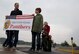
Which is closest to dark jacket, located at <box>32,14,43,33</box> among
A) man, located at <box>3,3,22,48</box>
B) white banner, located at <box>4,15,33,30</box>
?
white banner, located at <box>4,15,33,30</box>

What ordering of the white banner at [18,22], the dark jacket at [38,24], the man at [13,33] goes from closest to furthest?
the dark jacket at [38,24] → the man at [13,33] → the white banner at [18,22]

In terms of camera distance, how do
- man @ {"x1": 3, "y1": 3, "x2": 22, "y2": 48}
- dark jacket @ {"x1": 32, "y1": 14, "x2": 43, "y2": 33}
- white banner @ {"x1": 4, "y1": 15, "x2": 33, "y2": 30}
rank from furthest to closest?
white banner @ {"x1": 4, "y1": 15, "x2": 33, "y2": 30} → man @ {"x1": 3, "y1": 3, "x2": 22, "y2": 48} → dark jacket @ {"x1": 32, "y1": 14, "x2": 43, "y2": 33}

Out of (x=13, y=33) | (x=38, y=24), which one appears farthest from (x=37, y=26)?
(x=13, y=33)

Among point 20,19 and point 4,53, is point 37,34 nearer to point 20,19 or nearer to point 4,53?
point 20,19

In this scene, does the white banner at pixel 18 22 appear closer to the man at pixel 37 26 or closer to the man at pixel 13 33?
the man at pixel 13 33

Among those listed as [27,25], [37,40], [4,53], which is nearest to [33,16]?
[27,25]

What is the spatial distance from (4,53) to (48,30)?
5.48m

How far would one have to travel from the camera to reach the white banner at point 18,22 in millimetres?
13500

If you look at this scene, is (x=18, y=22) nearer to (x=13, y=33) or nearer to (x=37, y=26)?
(x=13, y=33)

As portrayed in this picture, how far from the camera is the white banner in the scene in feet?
44.3

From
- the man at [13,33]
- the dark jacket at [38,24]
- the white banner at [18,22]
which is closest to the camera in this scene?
the dark jacket at [38,24]

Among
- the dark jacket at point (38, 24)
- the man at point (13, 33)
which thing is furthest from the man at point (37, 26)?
the man at point (13, 33)

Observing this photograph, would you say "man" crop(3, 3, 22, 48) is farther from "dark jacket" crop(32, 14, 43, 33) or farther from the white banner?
"dark jacket" crop(32, 14, 43, 33)

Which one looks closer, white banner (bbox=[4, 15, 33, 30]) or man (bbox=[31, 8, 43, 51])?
man (bbox=[31, 8, 43, 51])
